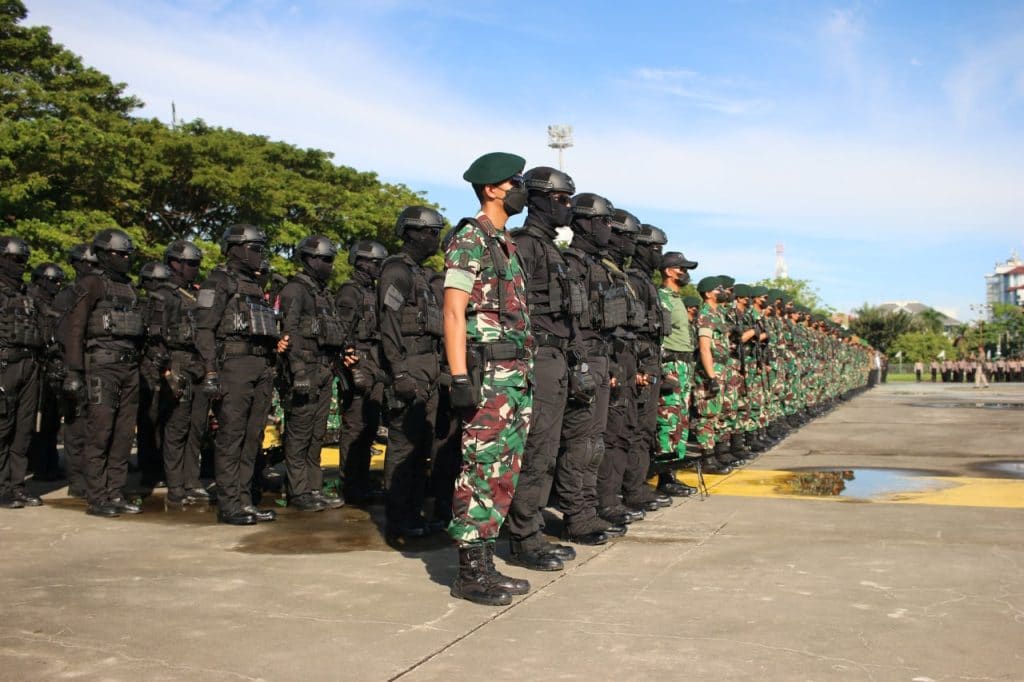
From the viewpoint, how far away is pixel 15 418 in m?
7.83

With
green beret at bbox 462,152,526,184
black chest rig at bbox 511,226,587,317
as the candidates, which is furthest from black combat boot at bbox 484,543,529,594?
green beret at bbox 462,152,526,184

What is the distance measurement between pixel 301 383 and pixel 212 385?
739mm

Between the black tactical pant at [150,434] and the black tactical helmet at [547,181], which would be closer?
the black tactical helmet at [547,181]

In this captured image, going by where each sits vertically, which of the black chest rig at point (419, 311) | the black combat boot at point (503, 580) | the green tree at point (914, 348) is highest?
the green tree at point (914, 348)

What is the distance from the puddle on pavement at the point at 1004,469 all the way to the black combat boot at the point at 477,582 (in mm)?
7536

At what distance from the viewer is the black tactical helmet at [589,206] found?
21.9 ft

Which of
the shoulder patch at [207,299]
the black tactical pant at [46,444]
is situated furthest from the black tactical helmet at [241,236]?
the black tactical pant at [46,444]

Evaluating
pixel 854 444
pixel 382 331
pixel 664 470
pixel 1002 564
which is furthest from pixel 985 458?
pixel 382 331

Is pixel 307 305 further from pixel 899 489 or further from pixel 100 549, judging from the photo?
pixel 899 489

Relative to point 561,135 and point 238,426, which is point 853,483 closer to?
point 238,426

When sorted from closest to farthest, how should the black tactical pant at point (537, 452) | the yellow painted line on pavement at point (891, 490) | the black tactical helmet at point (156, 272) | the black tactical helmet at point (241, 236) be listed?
the black tactical pant at point (537, 452) < the black tactical helmet at point (241, 236) < the yellow painted line on pavement at point (891, 490) < the black tactical helmet at point (156, 272)

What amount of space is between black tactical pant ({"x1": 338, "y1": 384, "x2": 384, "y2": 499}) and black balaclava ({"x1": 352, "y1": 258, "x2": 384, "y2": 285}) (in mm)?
1102

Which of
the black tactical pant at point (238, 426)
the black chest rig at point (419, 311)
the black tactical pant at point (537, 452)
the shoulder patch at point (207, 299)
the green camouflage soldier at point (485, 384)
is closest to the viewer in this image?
the green camouflage soldier at point (485, 384)

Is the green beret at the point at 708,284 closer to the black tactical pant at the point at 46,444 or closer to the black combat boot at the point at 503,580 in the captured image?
the black combat boot at the point at 503,580
